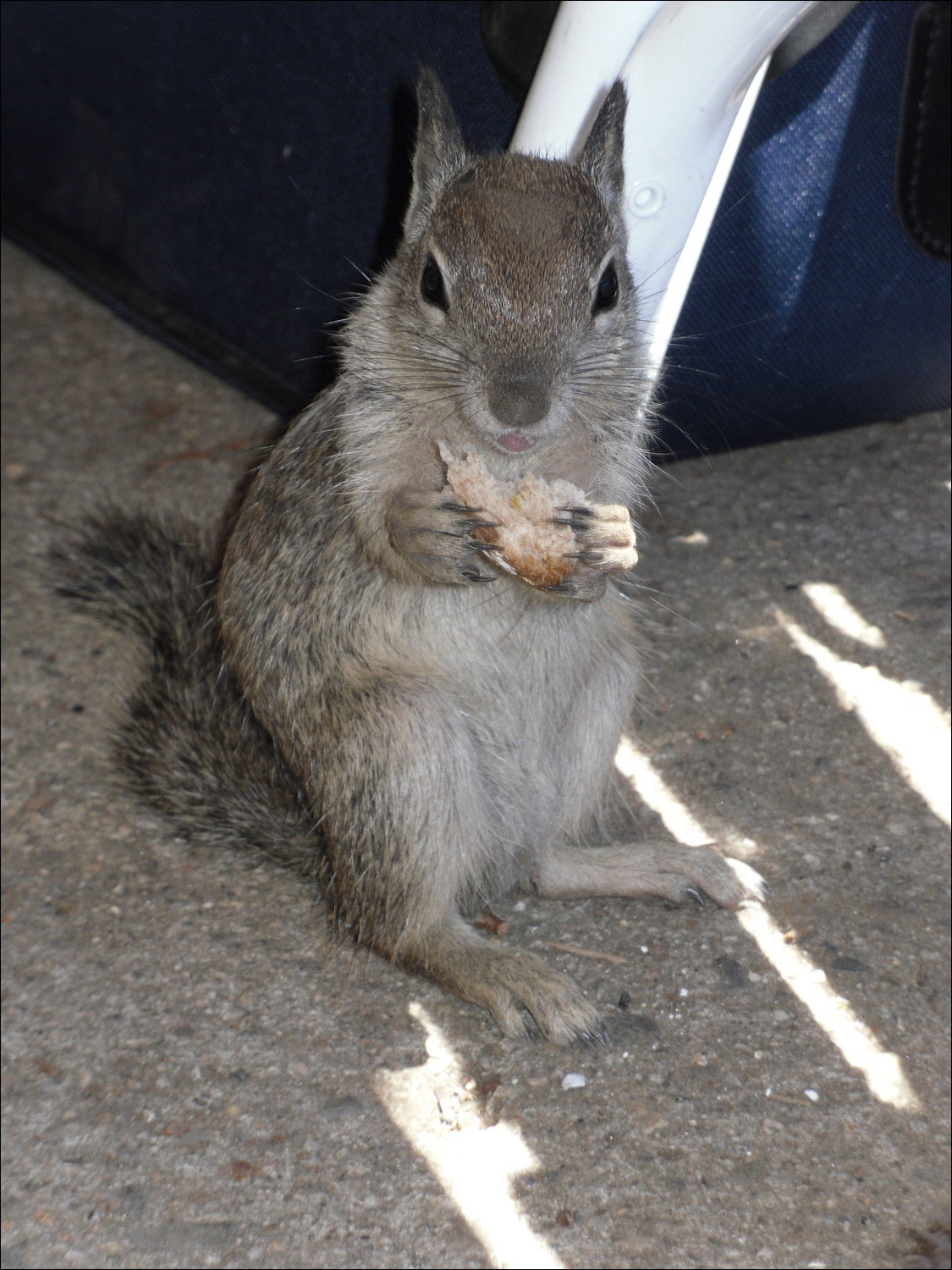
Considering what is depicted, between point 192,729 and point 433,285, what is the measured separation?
1.09 metres

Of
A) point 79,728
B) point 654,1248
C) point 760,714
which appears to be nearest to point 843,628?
point 760,714

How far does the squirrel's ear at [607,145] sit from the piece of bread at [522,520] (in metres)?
0.54

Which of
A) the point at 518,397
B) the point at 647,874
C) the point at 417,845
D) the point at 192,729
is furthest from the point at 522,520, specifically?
the point at 192,729

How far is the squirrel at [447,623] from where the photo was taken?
189 cm

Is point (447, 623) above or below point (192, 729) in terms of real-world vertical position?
above

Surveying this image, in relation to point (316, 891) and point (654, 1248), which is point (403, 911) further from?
point (654, 1248)

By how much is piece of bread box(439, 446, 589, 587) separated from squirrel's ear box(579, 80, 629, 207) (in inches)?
21.4

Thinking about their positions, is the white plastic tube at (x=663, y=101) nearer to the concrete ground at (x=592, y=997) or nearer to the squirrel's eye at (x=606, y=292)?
the squirrel's eye at (x=606, y=292)

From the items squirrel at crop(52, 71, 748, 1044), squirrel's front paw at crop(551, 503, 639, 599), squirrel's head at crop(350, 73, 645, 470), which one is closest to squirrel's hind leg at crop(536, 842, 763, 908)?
squirrel at crop(52, 71, 748, 1044)

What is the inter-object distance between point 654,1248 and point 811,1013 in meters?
0.52

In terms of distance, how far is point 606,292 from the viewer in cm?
196

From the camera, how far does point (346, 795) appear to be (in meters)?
2.19

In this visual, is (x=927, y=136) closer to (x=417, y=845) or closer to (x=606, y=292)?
(x=606, y=292)

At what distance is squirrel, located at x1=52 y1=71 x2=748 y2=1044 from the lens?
189cm
